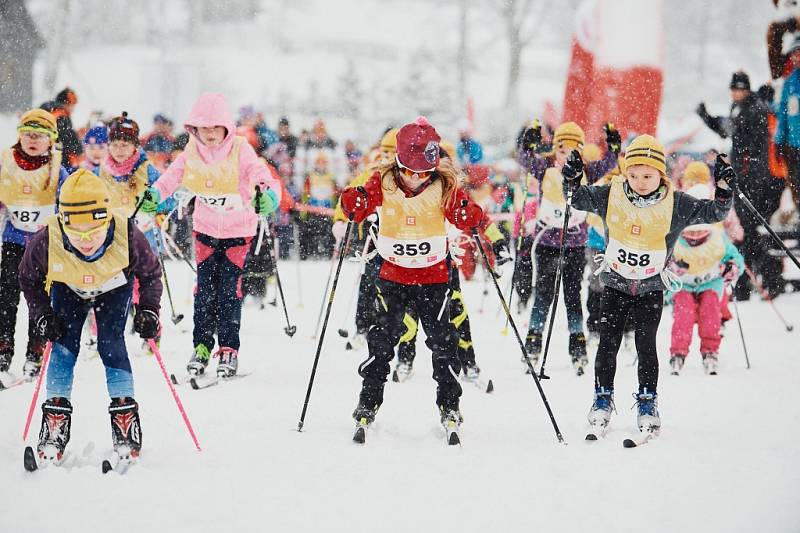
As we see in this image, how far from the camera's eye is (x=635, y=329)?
4.96m

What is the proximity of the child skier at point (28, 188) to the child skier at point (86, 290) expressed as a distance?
192cm

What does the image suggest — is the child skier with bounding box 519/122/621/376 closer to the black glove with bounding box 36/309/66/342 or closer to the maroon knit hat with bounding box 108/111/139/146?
the maroon knit hat with bounding box 108/111/139/146

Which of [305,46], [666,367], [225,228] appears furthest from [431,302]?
[305,46]

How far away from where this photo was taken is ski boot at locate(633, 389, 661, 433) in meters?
4.82

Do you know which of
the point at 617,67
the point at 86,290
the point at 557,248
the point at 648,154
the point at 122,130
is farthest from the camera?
the point at 617,67

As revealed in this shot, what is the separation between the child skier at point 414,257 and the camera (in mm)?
4638

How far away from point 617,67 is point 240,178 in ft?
30.6

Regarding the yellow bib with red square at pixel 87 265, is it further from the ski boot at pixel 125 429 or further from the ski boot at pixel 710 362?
the ski boot at pixel 710 362

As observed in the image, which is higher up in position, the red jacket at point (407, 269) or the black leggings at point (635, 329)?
the red jacket at point (407, 269)

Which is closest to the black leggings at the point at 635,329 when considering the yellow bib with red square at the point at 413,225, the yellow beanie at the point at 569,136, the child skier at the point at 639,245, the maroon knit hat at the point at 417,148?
the child skier at the point at 639,245

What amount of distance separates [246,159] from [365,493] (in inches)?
125

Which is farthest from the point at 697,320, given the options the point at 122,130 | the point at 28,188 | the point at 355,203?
the point at 28,188

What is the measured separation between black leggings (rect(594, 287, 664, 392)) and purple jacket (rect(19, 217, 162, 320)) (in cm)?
272

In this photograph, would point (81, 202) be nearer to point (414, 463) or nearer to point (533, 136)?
point (414, 463)
